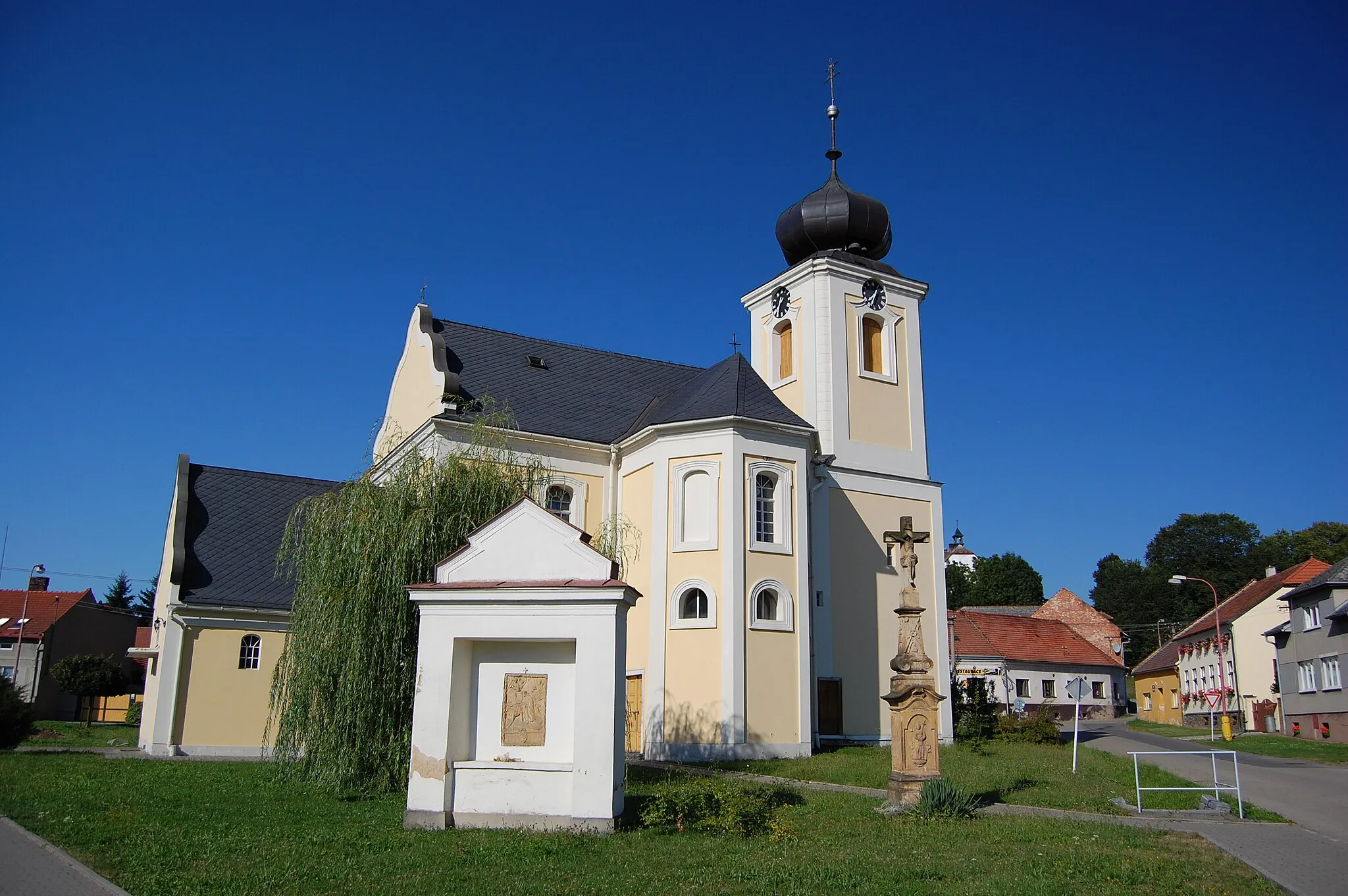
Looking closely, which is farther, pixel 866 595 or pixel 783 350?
pixel 783 350

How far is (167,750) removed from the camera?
2373 centimetres

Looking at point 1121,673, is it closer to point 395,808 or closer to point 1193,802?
point 1193,802

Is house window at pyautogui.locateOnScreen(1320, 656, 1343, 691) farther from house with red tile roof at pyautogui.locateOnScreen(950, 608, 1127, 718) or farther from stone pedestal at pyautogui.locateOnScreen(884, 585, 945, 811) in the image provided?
stone pedestal at pyautogui.locateOnScreen(884, 585, 945, 811)

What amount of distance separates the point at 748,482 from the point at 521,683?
12.0m

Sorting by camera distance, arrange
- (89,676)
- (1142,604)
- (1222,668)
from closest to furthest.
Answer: (89,676) < (1222,668) < (1142,604)

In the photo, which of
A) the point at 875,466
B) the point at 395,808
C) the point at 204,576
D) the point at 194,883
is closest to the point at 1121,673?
the point at 875,466

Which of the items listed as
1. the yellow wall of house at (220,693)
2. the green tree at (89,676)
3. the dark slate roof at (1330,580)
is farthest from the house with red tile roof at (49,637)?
the dark slate roof at (1330,580)

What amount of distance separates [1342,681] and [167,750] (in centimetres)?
3568

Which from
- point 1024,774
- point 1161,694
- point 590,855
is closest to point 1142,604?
point 1161,694

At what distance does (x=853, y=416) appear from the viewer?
91.2 feet

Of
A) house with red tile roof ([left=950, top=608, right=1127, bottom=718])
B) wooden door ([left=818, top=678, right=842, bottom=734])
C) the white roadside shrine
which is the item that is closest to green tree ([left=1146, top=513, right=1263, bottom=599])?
house with red tile roof ([left=950, top=608, right=1127, bottom=718])

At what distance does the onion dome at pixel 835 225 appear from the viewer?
29516 millimetres

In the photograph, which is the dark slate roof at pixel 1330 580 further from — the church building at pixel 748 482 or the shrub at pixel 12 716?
the shrub at pixel 12 716

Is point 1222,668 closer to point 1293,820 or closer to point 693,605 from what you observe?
point 693,605
